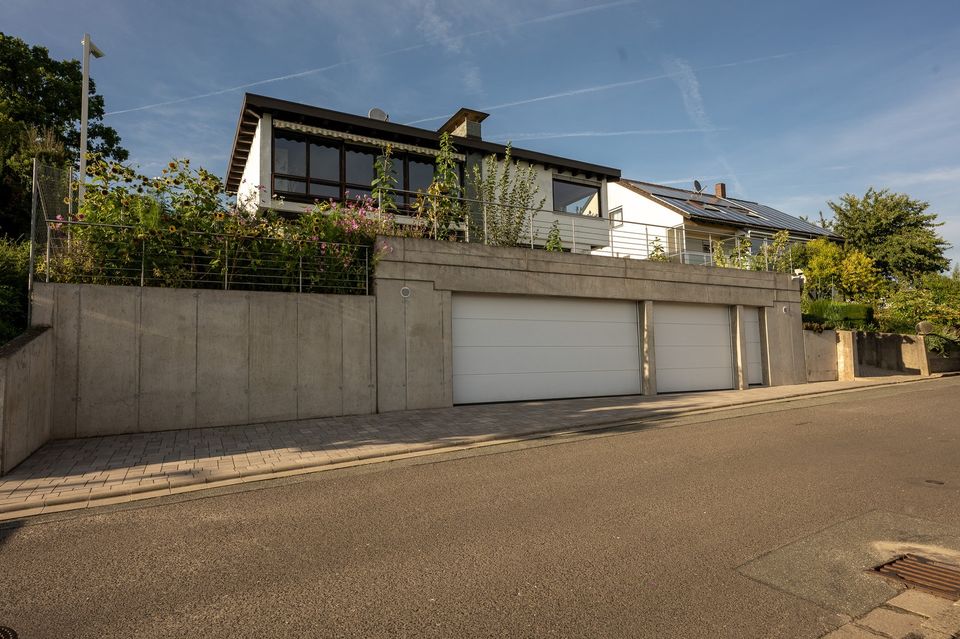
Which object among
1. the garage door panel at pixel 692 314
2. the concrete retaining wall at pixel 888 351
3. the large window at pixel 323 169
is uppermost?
the large window at pixel 323 169

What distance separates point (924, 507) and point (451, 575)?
436 cm

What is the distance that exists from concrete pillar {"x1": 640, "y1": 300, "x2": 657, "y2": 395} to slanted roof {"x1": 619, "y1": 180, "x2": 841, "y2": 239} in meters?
13.9

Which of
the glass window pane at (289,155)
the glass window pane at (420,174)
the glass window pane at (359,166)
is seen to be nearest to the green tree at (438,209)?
the glass window pane at (359,166)

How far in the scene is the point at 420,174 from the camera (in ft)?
62.5

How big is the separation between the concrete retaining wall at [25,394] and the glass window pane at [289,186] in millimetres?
9202

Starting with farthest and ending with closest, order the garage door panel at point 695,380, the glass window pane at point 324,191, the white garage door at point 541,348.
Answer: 1. the glass window pane at point 324,191
2. the garage door panel at point 695,380
3. the white garage door at point 541,348

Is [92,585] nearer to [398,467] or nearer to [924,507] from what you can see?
[398,467]

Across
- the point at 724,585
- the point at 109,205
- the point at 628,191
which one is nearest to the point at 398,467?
the point at 724,585

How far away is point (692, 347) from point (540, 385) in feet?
Answer: 17.0

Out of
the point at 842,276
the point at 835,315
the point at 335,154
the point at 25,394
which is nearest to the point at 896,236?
the point at 842,276

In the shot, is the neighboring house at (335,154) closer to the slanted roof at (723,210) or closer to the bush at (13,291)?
the bush at (13,291)

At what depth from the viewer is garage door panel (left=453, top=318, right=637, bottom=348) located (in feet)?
39.7

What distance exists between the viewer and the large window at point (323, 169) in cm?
1655

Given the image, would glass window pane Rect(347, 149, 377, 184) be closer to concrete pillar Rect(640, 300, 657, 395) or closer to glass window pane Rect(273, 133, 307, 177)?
glass window pane Rect(273, 133, 307, 177)
